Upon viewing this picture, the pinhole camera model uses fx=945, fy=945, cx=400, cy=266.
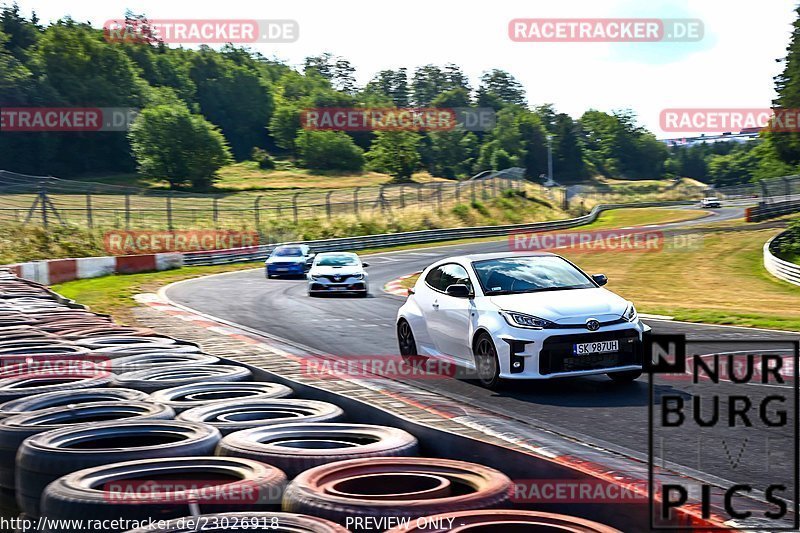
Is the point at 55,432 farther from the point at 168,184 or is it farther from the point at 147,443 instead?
the point at 168,184

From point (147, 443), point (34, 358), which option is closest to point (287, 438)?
point (147, 443)

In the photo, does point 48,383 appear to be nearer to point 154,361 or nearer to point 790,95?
point 154,361

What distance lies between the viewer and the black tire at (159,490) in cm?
410

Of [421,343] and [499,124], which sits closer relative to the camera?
[421,343]

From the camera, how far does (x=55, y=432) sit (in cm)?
551

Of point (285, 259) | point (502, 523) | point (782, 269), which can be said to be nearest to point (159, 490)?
point (502, 523)

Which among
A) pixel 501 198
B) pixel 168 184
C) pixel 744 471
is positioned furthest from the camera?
pixel 168 184

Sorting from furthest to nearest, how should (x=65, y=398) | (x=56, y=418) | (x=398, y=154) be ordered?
(x=398, y=154), (x=65, y=398), (x=56, y=418)

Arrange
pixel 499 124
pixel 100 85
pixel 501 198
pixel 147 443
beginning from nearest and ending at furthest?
pixel 147 443 → pixel 501 198 → pixel 100 85 → pixel 499 124

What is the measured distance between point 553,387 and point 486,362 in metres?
0.80

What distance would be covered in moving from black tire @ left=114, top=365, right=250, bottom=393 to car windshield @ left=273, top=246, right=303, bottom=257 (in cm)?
2783

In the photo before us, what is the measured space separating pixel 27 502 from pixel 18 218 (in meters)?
38.2

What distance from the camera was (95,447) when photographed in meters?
5.68

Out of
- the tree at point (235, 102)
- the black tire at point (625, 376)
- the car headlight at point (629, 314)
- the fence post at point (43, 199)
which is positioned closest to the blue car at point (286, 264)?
the fence post at point (43, 199)
